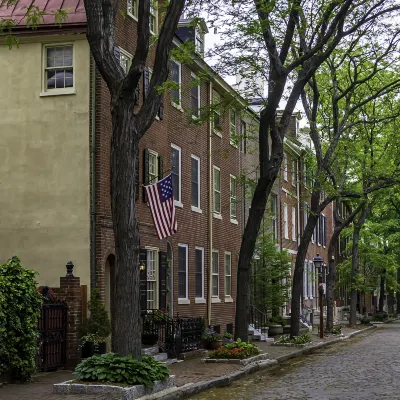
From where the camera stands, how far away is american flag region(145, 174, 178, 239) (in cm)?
1903

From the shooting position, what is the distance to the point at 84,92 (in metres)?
19.8

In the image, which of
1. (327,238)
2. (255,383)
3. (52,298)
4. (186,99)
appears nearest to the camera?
(255,383)

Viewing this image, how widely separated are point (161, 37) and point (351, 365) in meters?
10.3

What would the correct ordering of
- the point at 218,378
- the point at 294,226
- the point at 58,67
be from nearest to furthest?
the point at 218,378, the point at 58,67, the point at 294,226

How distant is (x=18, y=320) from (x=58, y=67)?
25.6 ft

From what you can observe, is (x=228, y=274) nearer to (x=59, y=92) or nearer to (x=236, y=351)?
(x=236, y=351)

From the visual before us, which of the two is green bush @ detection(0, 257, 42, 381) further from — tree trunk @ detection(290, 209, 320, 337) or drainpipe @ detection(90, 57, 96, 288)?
tree trunk @ detection(290, 209, 320, 337)

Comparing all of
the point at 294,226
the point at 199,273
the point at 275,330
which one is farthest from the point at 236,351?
the point at 294,226

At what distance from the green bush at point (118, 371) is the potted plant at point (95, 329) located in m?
4.65

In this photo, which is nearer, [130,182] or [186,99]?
[130,182]

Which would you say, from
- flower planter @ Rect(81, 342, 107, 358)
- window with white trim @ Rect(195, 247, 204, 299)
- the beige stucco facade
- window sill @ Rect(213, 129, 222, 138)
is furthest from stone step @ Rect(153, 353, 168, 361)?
window sill @ Rect(213, 129, 222, 138)

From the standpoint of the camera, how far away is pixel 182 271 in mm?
26266

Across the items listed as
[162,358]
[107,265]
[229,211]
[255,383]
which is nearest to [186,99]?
[229,211]

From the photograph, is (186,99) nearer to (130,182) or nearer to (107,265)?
(107,265)
